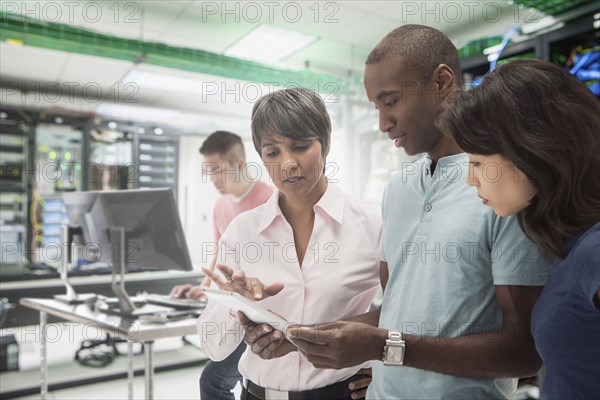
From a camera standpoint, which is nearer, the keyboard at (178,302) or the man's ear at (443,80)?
the man's ear at (443,80)

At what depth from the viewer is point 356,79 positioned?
5.21 metres

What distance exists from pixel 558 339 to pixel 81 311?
224cm

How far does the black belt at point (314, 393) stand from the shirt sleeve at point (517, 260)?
578 mm

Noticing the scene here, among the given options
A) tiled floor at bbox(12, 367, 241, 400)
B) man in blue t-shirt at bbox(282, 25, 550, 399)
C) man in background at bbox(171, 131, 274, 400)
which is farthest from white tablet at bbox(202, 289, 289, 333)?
tiled floor at bbox(12, 367, 241, 400)

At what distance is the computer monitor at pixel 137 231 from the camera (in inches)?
87.8

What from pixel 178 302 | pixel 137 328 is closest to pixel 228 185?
pixel 178 302

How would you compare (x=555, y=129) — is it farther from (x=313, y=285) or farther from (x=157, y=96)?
(x=157, y=96)

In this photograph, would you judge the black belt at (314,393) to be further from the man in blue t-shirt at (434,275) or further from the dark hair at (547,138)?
the dark hair at (547,138)

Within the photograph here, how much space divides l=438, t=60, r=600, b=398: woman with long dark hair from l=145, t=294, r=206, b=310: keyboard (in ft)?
5.73

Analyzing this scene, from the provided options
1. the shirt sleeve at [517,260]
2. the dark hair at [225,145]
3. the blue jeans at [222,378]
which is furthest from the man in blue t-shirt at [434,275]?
the dark hair at [225,145]

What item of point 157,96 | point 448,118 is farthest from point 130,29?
point 448,118

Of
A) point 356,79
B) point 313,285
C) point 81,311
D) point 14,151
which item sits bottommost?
point 81,311

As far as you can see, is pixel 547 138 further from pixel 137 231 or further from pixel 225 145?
pixel 225 145

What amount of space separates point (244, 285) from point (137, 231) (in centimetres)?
138
